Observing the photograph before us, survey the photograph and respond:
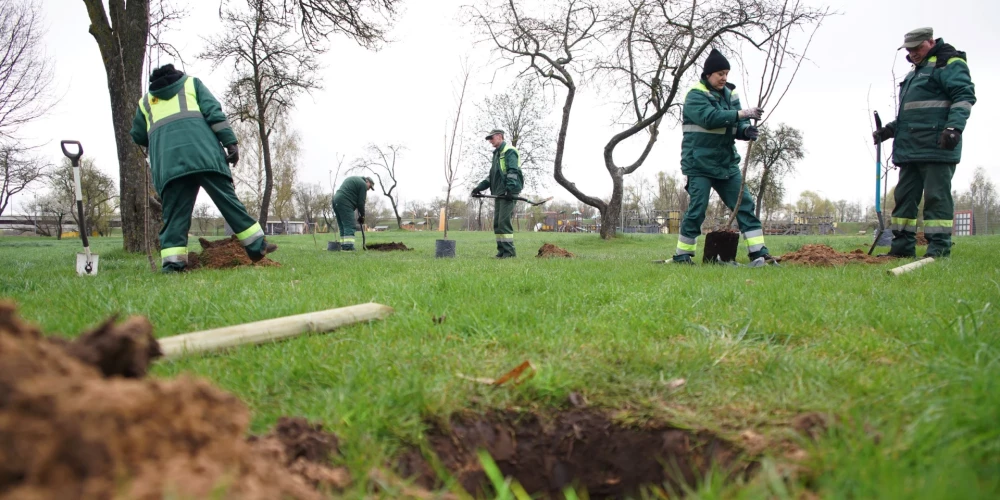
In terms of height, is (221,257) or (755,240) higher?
(755,240)

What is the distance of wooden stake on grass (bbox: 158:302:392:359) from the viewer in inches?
91.2

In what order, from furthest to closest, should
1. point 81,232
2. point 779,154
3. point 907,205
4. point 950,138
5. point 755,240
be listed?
point 779,154
point 907,205
point 755,240
point 950,138
point 81,232

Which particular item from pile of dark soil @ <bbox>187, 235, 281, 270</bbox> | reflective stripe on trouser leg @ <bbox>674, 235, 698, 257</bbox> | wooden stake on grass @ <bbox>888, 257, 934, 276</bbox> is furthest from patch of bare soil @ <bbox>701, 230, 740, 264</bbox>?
pile of dark soil @ <bbox>187, 235, 281, 270</bbox>

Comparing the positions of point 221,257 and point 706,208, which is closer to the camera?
point 706,208

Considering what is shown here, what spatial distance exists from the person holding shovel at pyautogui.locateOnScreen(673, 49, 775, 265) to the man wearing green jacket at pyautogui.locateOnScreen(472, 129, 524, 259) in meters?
3.24

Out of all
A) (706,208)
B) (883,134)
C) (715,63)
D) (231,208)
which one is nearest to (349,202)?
(231,208)

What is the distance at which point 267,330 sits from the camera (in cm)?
261

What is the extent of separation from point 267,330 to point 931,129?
7.73m

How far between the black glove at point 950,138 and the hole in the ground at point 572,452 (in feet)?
21.4

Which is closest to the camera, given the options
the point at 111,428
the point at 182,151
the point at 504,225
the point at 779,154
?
the point at 111,428

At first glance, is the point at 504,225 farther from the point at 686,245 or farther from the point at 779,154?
the point at 779,154

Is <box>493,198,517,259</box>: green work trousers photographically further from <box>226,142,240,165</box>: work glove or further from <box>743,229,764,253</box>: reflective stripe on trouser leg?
<box>226,142,240,165</box>: work glove

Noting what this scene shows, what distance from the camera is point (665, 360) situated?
87.6 inches

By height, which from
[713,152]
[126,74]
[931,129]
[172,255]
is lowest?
[172,255]
